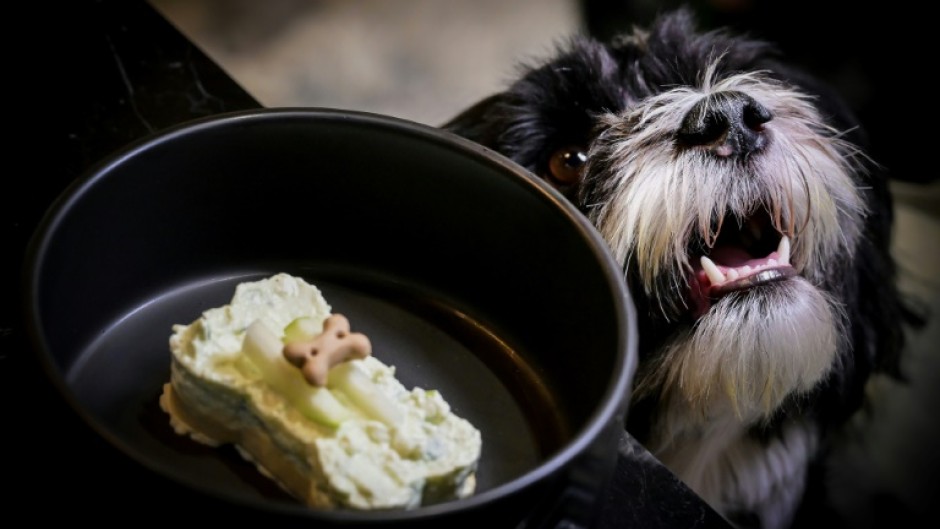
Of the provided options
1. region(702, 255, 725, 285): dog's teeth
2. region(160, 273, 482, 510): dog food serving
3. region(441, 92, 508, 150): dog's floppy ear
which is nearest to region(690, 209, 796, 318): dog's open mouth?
region(702, 255, 725, 285): dog's teeth

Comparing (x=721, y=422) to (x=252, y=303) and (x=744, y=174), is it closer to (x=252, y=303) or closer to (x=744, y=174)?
(x=744, y=174)

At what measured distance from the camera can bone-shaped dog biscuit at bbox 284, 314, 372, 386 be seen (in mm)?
641

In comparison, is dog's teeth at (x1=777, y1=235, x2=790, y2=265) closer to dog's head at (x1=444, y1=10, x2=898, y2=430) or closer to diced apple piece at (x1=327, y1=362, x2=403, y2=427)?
dog's head at (x1=444, y1=10, x2=898, y2=430)

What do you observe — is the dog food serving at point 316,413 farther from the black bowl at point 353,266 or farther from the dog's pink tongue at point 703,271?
the dog's pink tongue at point 703,271

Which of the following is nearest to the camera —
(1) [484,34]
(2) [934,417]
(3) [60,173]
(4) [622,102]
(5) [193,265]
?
(5) [193,265]

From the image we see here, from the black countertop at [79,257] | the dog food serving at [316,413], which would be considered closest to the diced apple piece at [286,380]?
the dog food serving at [316,413]

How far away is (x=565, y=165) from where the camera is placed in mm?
1159

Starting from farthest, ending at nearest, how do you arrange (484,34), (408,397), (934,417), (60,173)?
(484,34), (934,417), (60,173), (408,397)

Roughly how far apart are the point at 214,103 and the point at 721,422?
70 centimetres

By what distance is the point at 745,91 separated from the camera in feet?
3.56

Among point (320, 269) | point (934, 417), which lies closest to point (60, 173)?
point (320, 269)

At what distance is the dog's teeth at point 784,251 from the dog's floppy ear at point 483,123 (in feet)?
1.10

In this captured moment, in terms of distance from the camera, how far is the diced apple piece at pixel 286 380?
65 cm

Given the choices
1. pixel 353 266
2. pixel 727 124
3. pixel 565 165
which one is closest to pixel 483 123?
pixel 565 165
